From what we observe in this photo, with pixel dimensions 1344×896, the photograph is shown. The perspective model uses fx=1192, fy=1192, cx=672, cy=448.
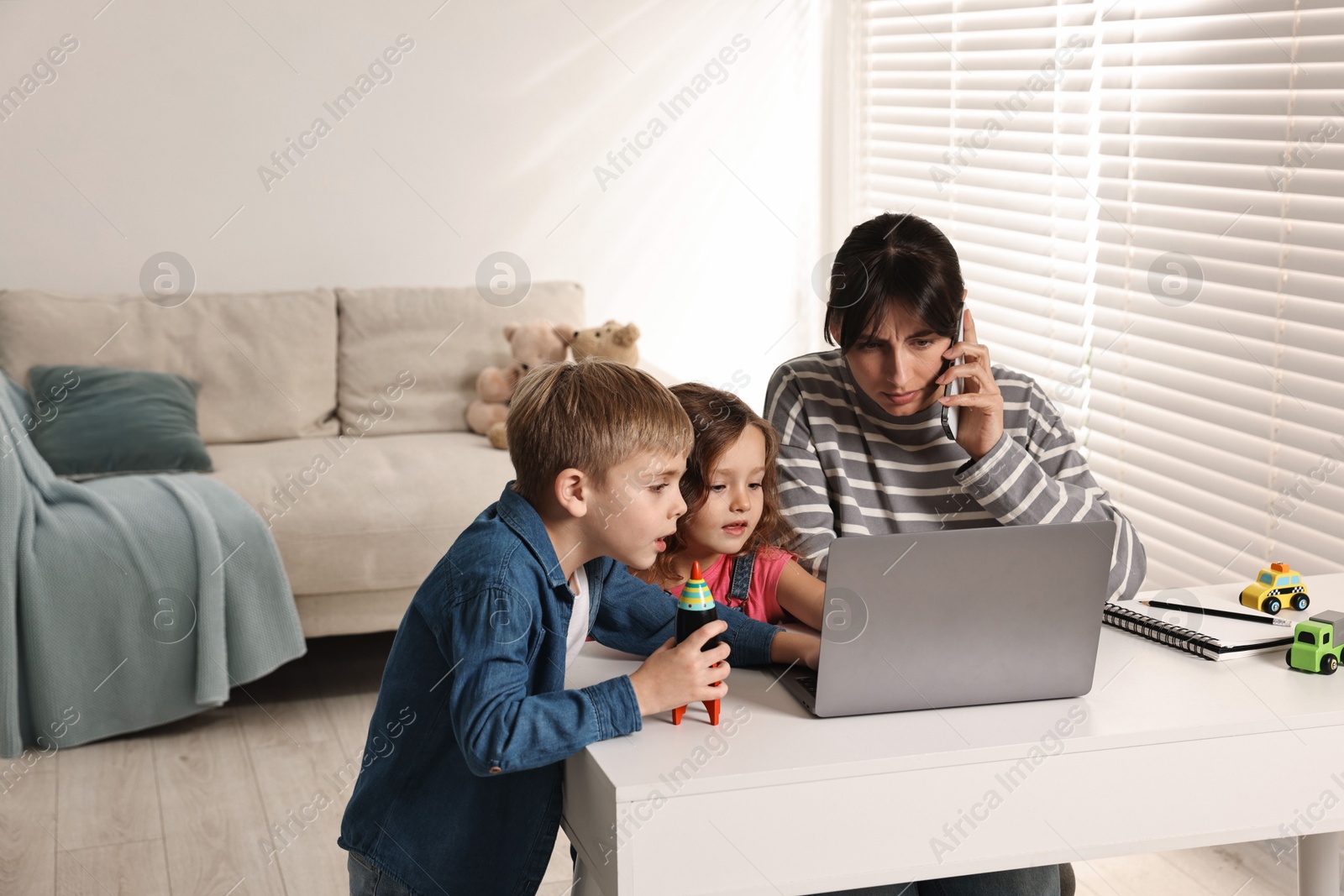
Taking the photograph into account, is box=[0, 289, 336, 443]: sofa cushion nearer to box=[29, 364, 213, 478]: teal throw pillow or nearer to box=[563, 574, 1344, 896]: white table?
box=[29, 364, 213, 478]: teal throw pillow

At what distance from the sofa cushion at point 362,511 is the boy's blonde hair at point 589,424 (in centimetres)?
159

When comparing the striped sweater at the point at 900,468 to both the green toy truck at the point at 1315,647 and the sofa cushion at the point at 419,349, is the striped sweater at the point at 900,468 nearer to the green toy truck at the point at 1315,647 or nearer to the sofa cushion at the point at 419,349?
the green toy truck at the point at 1315,647

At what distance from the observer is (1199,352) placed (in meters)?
2.39

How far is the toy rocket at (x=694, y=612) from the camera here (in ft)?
3.57

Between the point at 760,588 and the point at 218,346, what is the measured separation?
2.32 meters

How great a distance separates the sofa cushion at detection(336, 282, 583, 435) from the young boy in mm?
2207

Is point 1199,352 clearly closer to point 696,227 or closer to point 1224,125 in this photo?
point 1224,125

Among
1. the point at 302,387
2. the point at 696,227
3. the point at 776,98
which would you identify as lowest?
the point at 302,387

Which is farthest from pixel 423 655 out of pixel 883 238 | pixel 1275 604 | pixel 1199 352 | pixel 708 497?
pixel 1199 352

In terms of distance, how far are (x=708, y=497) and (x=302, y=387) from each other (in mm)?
2218

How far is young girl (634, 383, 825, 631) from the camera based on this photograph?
4.54 feet

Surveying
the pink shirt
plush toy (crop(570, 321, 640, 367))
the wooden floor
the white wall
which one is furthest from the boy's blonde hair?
the white wall

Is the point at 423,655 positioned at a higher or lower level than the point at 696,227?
lower

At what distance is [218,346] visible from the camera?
3252 millimetres
